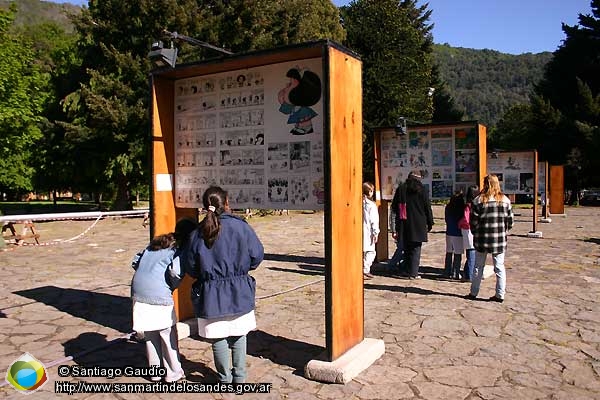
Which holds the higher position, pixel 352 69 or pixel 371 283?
pixel 352 69

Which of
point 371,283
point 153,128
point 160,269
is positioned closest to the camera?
point 160,269

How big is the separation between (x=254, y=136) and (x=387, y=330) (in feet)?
9.42

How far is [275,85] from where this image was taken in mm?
5617

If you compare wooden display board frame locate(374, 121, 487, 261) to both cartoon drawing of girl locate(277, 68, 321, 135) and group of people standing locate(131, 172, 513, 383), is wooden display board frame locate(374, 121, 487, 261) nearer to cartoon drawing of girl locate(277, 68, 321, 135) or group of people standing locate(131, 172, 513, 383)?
cartoon drawing of girl locate(277, 68, 321, 135)

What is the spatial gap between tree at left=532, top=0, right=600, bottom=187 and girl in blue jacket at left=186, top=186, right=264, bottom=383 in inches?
1736

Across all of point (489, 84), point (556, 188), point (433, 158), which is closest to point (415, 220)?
point (433, 158)

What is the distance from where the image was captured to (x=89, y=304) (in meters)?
7.89

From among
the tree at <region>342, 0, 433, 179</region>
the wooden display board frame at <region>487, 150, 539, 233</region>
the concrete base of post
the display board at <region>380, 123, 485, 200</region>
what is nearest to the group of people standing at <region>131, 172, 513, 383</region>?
the concrete base of post

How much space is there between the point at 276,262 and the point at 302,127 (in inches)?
275

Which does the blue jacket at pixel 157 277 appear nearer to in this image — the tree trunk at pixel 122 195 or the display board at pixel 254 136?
the display board at pixel 254 136

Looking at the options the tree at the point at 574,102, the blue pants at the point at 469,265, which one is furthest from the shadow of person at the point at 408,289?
the tree at the point at 574,102

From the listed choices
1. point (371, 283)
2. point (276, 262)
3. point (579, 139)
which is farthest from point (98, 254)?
point (579, 139)

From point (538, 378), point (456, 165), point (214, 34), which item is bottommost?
point (538, 378)

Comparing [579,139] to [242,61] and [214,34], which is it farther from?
[242,61]
